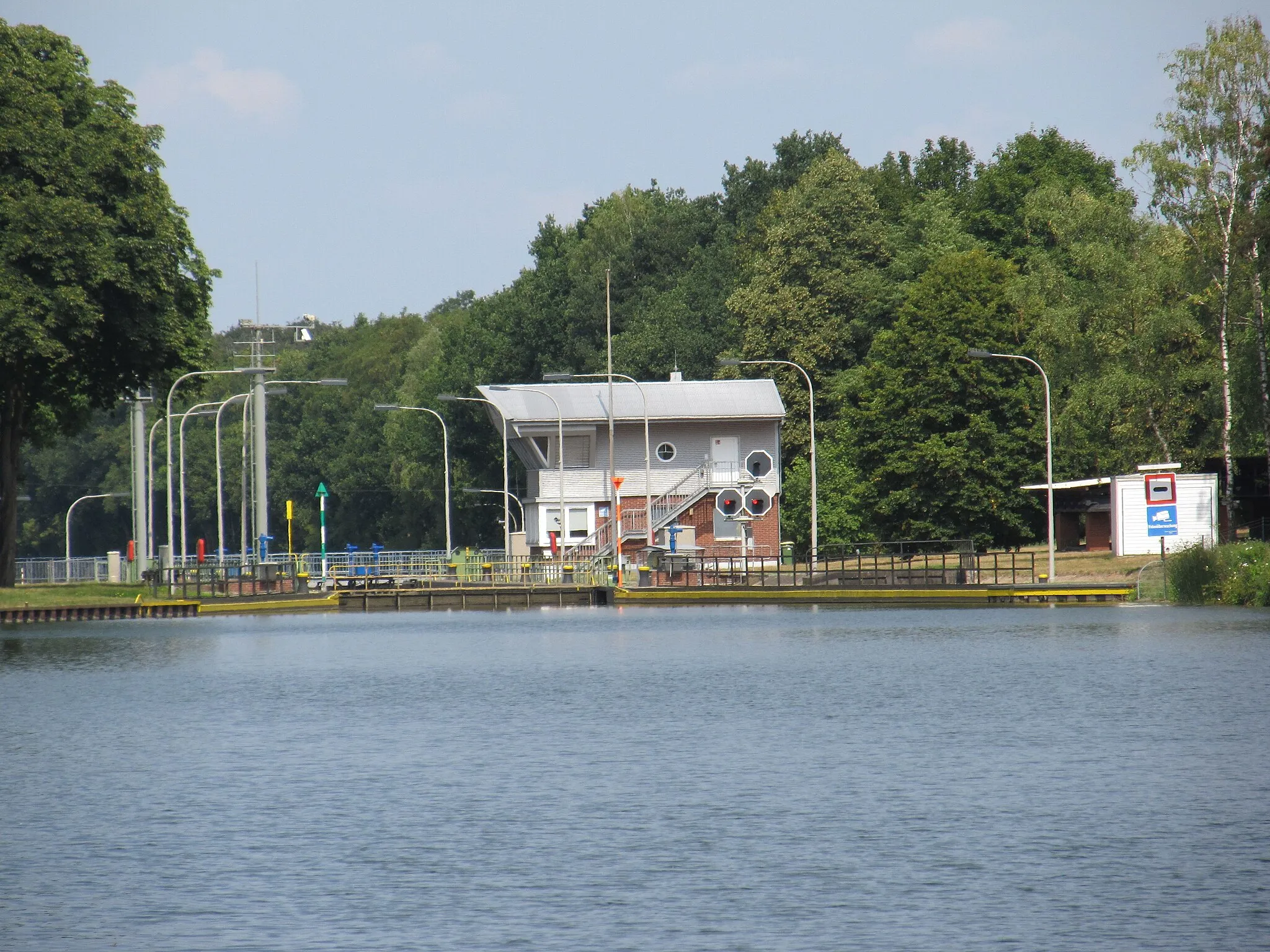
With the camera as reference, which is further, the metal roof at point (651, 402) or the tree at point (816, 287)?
the tree at point (816, 287)

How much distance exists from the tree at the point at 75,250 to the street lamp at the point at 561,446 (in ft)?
61.0

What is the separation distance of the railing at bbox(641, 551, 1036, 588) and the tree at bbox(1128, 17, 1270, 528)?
9179 millimetres

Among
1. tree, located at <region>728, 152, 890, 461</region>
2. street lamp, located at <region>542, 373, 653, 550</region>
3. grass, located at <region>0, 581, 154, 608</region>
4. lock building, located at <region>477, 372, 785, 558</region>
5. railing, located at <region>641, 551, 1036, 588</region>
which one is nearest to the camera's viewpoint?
grass, located at <region>0, 581, 154, 608</region>

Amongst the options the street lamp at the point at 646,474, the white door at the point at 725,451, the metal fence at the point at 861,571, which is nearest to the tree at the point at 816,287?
the white door at the point at 725,451

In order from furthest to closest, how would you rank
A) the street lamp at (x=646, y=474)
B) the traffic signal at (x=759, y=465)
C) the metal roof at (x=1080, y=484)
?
the traffic signal at (x=759, y=465) → the street lamp at (x=646, y=474) → the metal roof at (x=1080, y=484)

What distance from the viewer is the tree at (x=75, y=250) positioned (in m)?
52.8

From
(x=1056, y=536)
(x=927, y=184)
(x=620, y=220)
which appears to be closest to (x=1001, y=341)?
(x=1056, y=536)

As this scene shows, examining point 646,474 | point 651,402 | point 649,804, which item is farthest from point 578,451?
point 649,804

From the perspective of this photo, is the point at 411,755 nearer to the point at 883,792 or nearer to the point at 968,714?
the point at 883,792

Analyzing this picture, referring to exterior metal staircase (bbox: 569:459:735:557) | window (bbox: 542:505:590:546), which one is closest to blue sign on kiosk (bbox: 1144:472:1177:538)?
exterior metal staircase (bbox: 569:459:735:557)

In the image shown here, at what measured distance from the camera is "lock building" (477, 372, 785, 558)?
79250 millimetres

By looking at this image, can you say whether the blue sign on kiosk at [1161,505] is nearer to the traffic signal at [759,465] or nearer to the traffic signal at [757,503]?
the traffic signal at [757,503]

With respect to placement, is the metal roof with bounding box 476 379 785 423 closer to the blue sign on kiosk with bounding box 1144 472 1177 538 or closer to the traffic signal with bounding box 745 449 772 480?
the traffic signal with bounding box 745 449 772 480

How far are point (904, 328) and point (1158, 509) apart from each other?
18.8m
